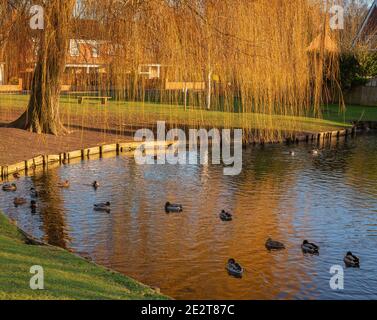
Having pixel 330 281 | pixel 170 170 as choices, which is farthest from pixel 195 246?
pixel 170 170

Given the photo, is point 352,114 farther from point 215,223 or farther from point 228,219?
point 215,223

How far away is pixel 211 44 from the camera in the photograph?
10273mm

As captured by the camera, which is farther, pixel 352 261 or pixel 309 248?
pixel 309 248

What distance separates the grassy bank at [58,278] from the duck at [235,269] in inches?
90.1

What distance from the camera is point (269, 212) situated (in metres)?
16.3

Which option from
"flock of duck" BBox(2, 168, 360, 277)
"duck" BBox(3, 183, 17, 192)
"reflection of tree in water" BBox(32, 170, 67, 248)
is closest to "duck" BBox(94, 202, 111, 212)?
"flock of duck" BBox(2, 168, 360, 277)

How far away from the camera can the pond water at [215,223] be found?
443 inches

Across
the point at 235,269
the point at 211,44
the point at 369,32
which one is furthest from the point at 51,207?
the point at 369,32

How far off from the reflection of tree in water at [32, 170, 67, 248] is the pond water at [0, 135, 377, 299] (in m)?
0.03

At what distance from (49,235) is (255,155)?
13.6 m

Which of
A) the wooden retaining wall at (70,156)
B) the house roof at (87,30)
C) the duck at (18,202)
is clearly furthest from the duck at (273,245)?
the wooden retaining wall at (70,156)

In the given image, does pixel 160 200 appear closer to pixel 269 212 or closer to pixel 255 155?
pixel 269 212

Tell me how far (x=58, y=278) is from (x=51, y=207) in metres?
7.82

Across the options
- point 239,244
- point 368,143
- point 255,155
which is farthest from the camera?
point 368,143
